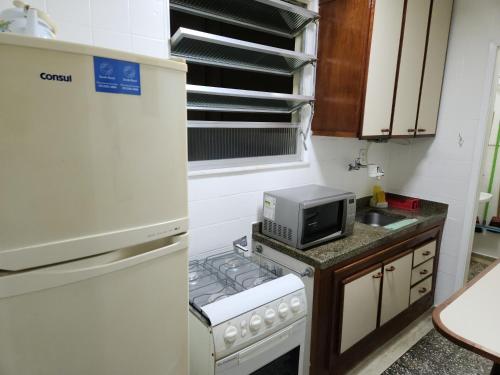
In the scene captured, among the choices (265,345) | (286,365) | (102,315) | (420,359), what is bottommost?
(420,359)

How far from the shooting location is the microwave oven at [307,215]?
5.43ft

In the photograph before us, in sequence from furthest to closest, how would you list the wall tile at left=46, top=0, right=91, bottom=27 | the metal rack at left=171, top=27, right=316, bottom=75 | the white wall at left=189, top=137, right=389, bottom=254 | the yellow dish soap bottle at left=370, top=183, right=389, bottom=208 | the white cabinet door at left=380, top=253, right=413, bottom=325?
the yellow dish soap bottle at left=370, top=183, right=389, bottom=208 → the white cabinet door at left=380, top=253, right=413, bottom=325 → the white wall at left=189, top=137, right=389, bottom=254 → the metal rack at left=171, top=27, right=316, bottom=75 → the wall tile at left=46, top=0, right=91, bottom=27

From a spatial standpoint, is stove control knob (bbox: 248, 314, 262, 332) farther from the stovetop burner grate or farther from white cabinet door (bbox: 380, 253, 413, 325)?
white cabinet door (bbox: 380, 253, 413, 325)

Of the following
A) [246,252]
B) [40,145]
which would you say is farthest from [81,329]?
[246,252]

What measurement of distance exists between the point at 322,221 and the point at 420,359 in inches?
49.2

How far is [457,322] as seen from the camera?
1015 mm

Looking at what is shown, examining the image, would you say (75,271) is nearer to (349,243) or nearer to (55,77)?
(55,77)

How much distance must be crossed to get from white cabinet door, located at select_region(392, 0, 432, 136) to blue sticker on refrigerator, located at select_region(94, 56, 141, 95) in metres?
1.86

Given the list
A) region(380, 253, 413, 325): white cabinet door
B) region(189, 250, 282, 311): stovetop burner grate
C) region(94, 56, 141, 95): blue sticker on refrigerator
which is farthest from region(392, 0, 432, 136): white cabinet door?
region(94, 56, 141, 95): blue sticker on refrigerator

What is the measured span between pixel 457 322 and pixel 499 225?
336 cm

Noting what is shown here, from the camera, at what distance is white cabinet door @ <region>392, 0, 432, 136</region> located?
2.06 meters

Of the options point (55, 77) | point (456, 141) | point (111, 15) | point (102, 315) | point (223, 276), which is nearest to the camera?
point (55, 77)

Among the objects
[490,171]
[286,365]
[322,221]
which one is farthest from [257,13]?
[490,171]

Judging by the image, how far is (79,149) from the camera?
0.75 m
